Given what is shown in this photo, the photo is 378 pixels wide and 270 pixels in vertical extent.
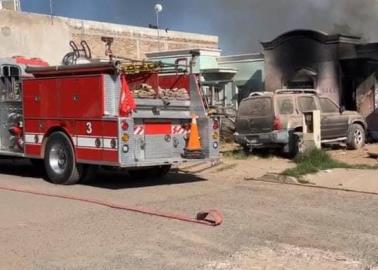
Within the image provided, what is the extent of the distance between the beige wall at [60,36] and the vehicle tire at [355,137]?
13.7m

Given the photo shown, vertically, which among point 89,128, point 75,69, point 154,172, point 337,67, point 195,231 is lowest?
point 195,231

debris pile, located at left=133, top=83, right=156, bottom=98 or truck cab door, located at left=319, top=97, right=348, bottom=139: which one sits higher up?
debris pile, located at left=133, top=83, right=156, bottom=98

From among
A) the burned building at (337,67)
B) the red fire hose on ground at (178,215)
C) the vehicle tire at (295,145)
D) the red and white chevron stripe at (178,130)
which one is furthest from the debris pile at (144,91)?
the burned building at (337,67)

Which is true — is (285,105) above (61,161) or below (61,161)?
above

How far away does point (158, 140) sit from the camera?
12766mm

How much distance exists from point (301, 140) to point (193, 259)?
994 cm

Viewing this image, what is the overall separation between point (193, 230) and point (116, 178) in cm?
628

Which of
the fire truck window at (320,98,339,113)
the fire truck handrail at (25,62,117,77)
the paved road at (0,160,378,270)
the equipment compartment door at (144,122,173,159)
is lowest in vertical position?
the paved road at (0,160,378,270)

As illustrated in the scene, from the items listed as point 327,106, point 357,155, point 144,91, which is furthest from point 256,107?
point 144,91

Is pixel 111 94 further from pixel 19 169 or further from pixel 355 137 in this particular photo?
pixel 355 137

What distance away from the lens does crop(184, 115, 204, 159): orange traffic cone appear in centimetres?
1320

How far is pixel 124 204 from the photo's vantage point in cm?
1063

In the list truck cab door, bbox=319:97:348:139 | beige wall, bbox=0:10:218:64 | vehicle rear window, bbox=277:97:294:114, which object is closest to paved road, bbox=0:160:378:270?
vehicle rear window, bbox=277:97:294:114

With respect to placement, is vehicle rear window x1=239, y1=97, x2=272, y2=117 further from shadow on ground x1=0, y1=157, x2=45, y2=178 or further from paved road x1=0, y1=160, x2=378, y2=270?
shadow on ground x1=0, y1=157, x2=45, y2=178
